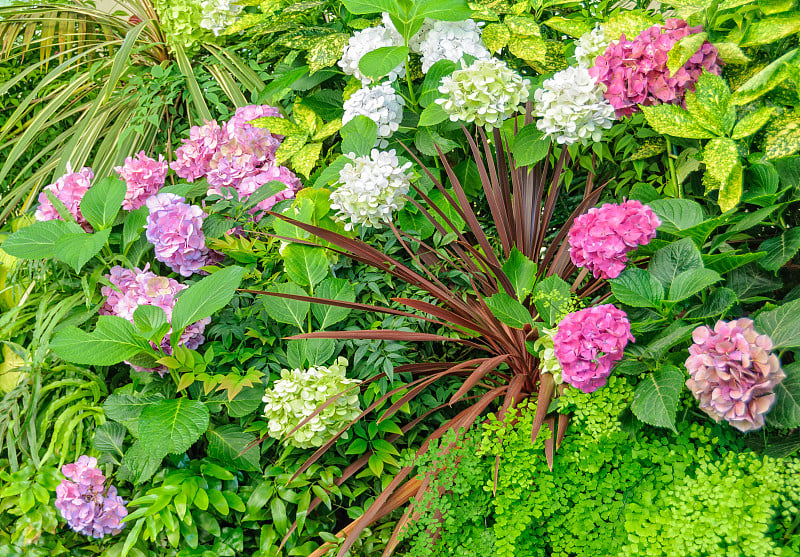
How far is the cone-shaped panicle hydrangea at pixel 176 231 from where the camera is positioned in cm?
159

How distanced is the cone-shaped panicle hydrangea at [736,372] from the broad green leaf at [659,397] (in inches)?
1.6

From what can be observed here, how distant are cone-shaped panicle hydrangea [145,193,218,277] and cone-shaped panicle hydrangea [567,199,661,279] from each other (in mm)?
987

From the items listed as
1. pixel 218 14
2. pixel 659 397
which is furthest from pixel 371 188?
pixel 218 14

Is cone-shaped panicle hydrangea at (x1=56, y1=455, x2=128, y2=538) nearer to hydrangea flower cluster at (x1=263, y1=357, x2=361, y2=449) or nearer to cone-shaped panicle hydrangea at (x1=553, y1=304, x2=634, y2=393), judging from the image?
hydrangea flower cluster at (x1=263, y1=357, x2=361, y2=449)

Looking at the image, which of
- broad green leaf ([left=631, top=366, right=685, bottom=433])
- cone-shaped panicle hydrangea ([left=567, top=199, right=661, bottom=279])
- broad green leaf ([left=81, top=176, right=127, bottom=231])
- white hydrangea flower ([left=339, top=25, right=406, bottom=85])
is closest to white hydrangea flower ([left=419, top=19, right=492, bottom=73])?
white hydrangea flower ([left=339, top=25, right=406, bottom=85])

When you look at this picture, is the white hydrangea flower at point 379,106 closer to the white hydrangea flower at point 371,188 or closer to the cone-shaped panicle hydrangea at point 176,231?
the white hydrangea flower at point 371,188

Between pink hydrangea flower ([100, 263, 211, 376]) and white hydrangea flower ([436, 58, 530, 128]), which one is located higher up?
white hydrangea flower ([436, 58, 530, 128])

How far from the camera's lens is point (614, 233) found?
1.19 metres

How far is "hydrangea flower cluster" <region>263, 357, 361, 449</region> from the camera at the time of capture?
133 cm

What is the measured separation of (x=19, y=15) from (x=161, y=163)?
136 centimetres

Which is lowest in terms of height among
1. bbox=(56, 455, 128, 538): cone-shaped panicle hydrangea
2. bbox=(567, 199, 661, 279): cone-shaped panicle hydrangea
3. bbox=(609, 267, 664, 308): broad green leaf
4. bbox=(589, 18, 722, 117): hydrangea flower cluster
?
bbox=(56, 455, 128, 538): cone-shaped panicle hydrangea

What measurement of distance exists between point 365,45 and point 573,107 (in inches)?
26.3

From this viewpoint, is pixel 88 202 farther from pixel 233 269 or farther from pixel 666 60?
pixel 666 60

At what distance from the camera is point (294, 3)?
6.95 feet
